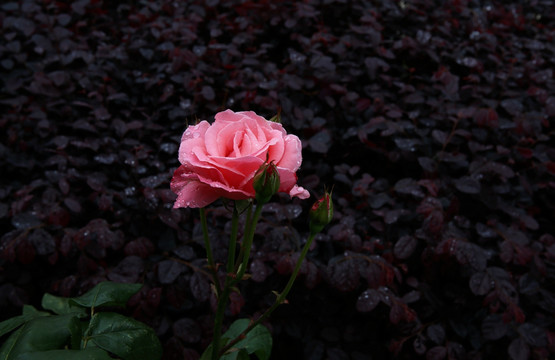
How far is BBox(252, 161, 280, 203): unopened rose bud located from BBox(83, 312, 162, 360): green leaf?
330 millimetres

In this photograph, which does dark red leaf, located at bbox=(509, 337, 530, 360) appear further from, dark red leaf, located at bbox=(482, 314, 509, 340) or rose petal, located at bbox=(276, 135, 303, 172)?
rose petal, located at bbox=(276, 135, 303, 172)

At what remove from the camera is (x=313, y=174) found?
1637mm

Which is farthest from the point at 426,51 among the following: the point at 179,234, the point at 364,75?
the point at 179,234

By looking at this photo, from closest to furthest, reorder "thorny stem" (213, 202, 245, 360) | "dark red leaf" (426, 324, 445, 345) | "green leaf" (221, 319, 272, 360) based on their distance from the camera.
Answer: "thorny stem" (213, 202, 245, 360)
"green leaf" (221, 319, 272, 360)
"dark red leaf" (426, 324, 445, 345)

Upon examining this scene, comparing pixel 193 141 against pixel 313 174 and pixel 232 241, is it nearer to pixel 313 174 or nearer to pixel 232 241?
pixel 232 241

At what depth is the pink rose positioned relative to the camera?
24.1 inches

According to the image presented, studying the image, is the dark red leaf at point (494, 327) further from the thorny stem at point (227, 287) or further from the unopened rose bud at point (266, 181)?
the unopened rose bud at point (266, 181)

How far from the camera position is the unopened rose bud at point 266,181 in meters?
0.61

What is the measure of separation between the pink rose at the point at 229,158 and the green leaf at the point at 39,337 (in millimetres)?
261

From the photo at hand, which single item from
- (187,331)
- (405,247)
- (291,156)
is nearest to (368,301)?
(405,247)

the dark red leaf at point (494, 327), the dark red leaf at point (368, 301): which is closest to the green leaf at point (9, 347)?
the dark red leaf at point (368, 301)

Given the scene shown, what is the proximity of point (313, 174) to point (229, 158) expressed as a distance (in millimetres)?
1056

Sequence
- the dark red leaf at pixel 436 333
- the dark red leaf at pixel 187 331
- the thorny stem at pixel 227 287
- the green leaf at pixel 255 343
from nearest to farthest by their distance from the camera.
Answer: the thorny stem at pixel 227 287 → the green leaf at pixel 255 343 → the dark red leaf at pixel 187 331 → the dark red leaf at pixel 436 333

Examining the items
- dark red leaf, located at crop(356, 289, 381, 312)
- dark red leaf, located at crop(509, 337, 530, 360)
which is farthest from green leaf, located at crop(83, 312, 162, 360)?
dark red leaf, located at crop(509, 337, 530, 360)
